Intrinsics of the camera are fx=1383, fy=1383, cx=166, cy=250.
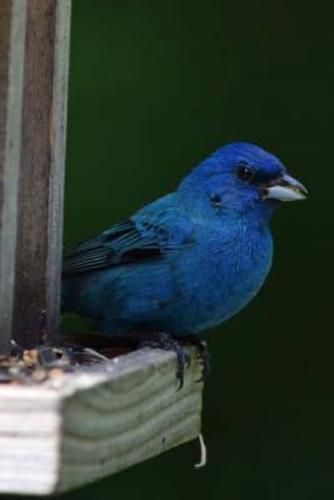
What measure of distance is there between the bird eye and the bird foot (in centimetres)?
63

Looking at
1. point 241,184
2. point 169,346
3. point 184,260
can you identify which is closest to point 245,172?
point 241,184

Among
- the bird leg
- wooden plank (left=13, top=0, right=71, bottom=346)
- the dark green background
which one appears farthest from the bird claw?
the dark green background

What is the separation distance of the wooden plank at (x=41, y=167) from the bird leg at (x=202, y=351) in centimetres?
51

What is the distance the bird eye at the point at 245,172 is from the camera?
436 cm

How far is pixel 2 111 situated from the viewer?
3115 mm

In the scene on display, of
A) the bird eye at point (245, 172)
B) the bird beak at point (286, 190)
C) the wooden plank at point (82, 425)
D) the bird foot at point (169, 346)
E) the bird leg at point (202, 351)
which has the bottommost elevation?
the bird leg at point (202, 351)

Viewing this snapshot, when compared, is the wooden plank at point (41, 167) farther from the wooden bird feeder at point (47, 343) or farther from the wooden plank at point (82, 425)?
the wooden plank at point (82, 425)

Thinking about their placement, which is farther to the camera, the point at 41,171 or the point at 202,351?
the point at 202,351

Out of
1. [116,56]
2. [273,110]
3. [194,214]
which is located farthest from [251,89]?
[194,214]

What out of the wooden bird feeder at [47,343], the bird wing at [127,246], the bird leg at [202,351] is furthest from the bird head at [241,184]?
the wooden bird feeder at [47,343]

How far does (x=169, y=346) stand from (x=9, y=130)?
33.1 inches

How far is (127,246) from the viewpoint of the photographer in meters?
4.18

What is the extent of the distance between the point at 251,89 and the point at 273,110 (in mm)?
135

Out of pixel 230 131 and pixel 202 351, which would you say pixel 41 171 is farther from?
pixel 230 131
